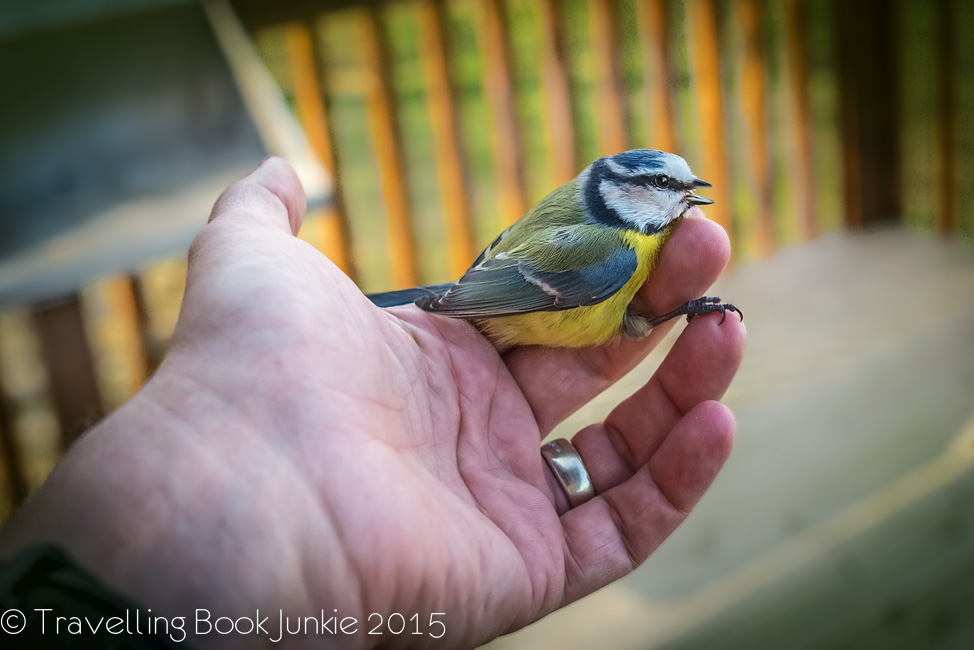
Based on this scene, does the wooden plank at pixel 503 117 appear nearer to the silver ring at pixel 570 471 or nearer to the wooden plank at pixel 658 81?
the wooden plank at pixel 658 81

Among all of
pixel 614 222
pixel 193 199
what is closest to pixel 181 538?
pixel 614 222

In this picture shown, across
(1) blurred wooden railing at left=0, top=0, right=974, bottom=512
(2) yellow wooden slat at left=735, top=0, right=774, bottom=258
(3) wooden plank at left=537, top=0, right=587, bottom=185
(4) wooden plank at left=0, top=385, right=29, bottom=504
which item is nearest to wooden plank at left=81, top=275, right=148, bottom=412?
(1) blurred wooden railing at left=0, top=0, right=974, bottom=512

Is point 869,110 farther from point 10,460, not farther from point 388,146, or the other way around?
point 10,460

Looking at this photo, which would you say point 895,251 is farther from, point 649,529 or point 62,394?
point 62,394

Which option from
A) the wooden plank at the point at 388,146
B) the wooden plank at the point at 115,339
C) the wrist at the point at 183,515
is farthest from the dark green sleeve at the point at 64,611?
the wooden plank at the point at 388,146

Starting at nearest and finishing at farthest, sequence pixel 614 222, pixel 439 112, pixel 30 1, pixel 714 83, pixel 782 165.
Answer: pixel 614 222, pixel 30 1, pixel 439 112, pixel 714 83, pixel 782 165

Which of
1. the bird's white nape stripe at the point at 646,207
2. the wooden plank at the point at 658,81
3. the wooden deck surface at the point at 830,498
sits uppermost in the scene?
the wooden plank at the point at 658,81

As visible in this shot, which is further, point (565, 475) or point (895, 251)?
point (895, 251)
